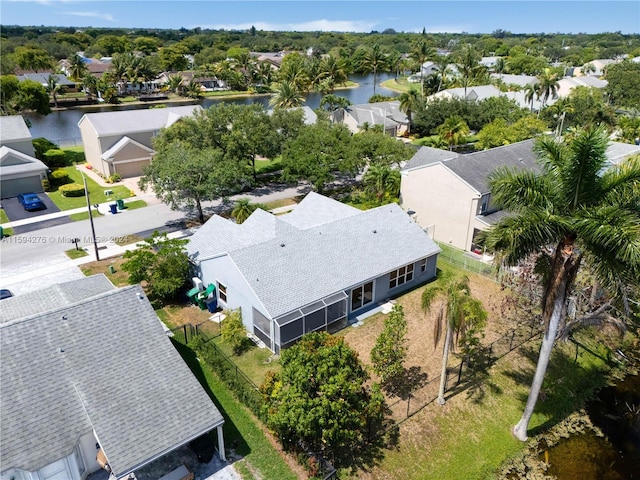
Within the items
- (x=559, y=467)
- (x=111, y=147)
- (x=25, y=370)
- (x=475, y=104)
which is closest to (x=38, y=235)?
(x=111, y=147)

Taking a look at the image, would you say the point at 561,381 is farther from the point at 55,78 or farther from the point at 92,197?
the point at 55,78

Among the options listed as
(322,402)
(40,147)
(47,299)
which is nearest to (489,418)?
(322,402)

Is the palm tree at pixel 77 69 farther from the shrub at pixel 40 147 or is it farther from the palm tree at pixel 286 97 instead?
the palm tree at pixel 286 97

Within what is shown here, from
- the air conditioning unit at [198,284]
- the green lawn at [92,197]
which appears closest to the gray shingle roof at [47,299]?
the air conditioning unit at [198,284]

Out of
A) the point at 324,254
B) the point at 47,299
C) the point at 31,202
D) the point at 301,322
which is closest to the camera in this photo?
the point at 47,299

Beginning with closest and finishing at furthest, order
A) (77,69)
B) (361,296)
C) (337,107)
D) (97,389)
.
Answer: (97,389) → (361,296) → (337,107) → (77,69)

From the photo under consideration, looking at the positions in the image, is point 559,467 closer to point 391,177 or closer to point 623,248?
point 623,248

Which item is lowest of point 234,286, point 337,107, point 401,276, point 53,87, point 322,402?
point 401,276

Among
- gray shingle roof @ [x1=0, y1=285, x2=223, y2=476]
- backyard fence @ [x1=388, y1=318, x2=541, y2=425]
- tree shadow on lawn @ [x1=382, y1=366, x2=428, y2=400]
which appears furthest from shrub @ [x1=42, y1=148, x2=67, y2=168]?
backyard fence @ [x1=388, y1=318, x2=541, y2=425]
